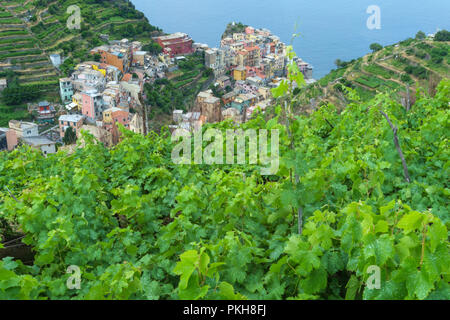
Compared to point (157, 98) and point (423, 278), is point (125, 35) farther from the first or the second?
point (423, 278)

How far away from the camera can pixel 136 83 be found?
34688 mm

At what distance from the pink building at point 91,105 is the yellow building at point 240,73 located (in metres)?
15.7

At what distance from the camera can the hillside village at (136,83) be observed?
26.6 m

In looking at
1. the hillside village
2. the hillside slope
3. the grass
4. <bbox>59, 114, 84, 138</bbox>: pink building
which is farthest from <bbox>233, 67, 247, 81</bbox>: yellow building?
<bbox>59, 114, 84, 138</bbox>: pink building

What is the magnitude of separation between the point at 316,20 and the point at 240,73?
23184mm

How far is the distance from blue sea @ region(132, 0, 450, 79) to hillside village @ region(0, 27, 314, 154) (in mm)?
4825

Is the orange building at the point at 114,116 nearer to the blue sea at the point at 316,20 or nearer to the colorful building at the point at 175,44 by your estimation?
the colorful building at the point at 175,44

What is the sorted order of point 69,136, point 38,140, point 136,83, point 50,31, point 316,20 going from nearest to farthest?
1. point 69,136
2. point 38,140
3. point 136,83
4. point 50,31
5. point 316,20

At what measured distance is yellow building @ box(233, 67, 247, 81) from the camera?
136 feet

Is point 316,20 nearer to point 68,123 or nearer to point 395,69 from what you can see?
point 395,69

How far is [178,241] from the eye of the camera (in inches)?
90.3

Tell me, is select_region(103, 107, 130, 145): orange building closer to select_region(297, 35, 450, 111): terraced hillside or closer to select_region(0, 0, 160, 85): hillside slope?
select_region(0, 0, 160, 85): hillside slope

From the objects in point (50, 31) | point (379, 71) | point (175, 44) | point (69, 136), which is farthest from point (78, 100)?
point (379, 71)

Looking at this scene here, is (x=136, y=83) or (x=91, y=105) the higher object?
(x=136, y=83)
